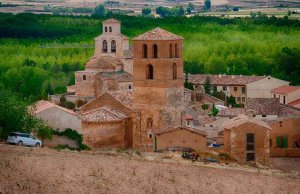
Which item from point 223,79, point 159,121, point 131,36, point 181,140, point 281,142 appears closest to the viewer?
point 181,140

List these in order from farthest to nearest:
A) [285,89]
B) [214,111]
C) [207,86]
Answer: [207,86] < [285,89] < [214,111]

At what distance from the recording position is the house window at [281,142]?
48.8 metres

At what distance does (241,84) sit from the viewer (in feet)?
239

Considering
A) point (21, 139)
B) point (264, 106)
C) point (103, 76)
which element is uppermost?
point (21, 139)

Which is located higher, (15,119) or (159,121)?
(15,119)

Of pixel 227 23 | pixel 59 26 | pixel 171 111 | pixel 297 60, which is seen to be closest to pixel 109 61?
pixel 171 111

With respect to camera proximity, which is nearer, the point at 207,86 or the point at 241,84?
the point at 207,86

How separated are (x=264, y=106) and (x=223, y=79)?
20410 millimetres

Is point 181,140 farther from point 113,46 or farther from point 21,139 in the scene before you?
point 113,46

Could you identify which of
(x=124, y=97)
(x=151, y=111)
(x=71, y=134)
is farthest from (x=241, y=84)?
(x=71, y=134)

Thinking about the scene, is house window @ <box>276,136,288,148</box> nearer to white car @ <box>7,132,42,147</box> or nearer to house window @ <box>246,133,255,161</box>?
house window @ <box>246,133,255,161</box>

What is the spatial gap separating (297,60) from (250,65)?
4.55m

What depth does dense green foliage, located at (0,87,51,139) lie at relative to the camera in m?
37.5

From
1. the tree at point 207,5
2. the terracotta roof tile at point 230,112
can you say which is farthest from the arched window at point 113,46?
the tree at point 207,5
